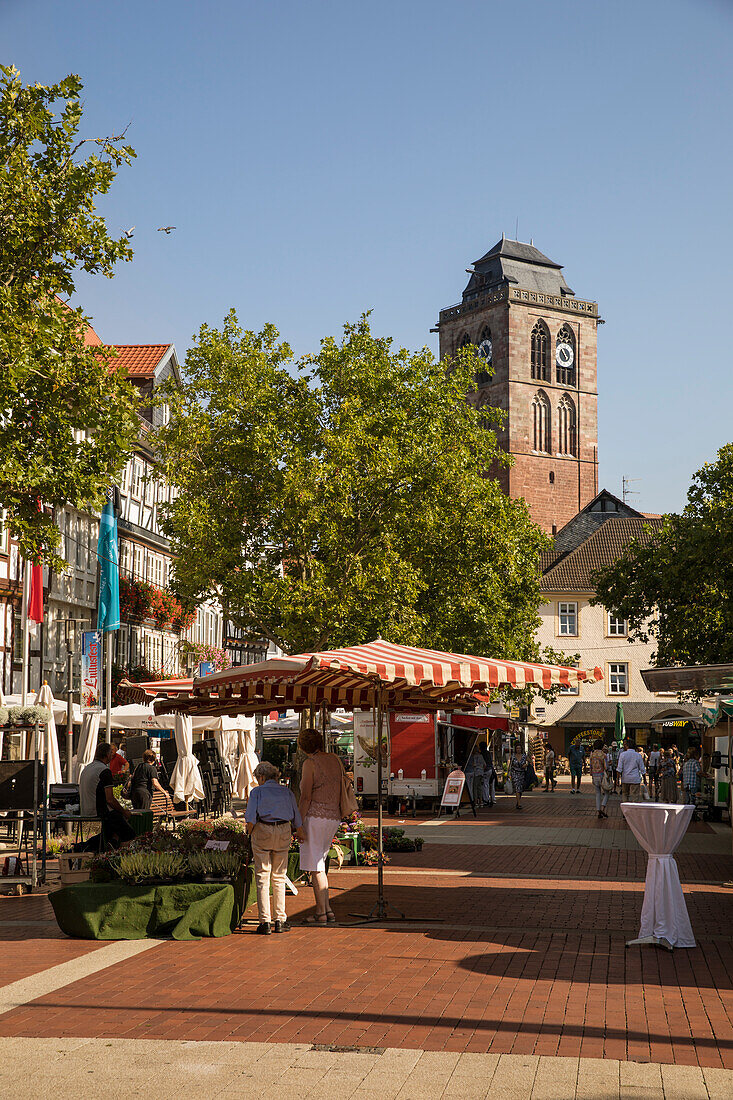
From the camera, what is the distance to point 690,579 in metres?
33.7

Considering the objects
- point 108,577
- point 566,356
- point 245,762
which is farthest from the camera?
point 566,356

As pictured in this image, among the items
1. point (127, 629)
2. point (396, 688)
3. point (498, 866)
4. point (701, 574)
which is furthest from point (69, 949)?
point (127, 629)

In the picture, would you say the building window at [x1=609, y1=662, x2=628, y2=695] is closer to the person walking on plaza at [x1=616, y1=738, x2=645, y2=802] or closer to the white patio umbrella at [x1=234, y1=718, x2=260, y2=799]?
the white patio umbrella at [x1=234, y1=718, x2=260, y2=799]

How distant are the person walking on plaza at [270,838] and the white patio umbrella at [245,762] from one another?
18.1 m

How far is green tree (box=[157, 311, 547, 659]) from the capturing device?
123 feet

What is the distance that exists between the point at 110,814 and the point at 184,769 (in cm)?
1103

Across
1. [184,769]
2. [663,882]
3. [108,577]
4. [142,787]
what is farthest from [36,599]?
[663,882]

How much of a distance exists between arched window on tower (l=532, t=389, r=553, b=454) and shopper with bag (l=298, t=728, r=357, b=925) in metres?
99.9

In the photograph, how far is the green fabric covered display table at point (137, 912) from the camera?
11336 mm

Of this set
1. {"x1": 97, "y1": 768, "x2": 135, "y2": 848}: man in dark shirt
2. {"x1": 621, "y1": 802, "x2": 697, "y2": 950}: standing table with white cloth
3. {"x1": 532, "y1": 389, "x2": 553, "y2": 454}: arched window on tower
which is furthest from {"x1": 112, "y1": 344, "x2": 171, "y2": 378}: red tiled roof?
{"x1": 532, "y1": 389, "x2": 553, "y2": 454}: arched window on tower

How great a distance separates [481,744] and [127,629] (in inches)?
728

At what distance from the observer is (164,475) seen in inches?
1638

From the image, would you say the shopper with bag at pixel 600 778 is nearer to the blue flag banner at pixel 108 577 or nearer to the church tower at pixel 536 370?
the blue flag banner at pixel 108 577

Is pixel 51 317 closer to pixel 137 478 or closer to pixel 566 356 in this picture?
pixel 137 478
